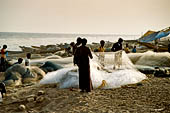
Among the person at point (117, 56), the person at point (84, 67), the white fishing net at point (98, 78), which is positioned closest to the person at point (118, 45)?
the person at point (117, 56)

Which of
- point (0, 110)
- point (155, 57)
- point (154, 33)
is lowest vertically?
point (0, 110)

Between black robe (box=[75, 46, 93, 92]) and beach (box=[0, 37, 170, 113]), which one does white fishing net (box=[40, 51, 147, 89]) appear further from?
black robe (box=[75, 46, 93, 92])

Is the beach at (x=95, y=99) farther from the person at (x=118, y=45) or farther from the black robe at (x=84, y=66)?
the person at (x=118, y=45)

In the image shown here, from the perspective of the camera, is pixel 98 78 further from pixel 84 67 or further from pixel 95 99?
pixel 95 99

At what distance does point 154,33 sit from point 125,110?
42.2ft

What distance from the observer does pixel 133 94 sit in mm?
5508

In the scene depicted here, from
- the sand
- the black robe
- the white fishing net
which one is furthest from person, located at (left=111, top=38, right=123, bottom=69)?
the black robe

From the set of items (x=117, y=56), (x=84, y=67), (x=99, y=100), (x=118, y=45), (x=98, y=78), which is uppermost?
(x=118, y=45)

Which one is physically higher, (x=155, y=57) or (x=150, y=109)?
(x=155, y=57)

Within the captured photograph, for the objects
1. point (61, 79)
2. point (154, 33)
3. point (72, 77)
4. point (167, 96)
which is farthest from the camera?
point (154, 33)

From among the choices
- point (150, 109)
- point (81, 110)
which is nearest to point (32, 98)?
point (81, 110)

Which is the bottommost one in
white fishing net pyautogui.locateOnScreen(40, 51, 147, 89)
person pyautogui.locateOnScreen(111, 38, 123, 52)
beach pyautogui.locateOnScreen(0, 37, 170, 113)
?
beach pyautogui.locateOnScreen(0, 37, 170, 113)

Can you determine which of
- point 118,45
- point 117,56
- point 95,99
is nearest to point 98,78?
point 95,99

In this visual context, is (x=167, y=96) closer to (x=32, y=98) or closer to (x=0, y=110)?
(x=32, y=98)
